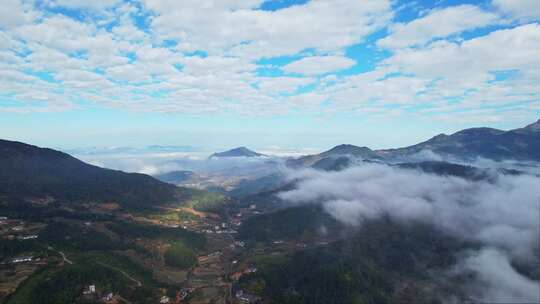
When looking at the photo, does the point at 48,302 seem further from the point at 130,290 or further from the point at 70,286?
the point at 130,290

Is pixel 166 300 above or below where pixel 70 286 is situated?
below

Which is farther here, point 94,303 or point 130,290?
point 130,290

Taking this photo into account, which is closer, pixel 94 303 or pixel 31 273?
pixel 94 303

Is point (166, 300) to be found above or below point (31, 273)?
below

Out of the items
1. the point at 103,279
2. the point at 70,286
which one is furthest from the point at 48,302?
the point at 103,279

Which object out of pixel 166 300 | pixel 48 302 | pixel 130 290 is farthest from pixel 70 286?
pixel 166 300

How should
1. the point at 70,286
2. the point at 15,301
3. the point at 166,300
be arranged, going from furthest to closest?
the point at 166,300, the point at 70,286, the point at 15,301

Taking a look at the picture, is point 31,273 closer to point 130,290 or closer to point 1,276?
point 1,276

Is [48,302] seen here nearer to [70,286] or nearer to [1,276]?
[70,286]

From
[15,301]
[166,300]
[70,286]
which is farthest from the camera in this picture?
[166,300]
